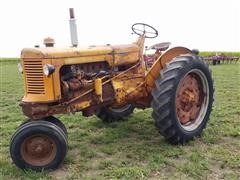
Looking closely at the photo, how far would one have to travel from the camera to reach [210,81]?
20.6 ft

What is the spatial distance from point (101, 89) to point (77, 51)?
624mm

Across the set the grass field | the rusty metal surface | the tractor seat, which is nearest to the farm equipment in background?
the grass field

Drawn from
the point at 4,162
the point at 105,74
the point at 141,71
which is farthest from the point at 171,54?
the point at 4,162

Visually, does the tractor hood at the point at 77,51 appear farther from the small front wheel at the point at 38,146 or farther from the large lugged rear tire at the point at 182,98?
the small front wheel at the point at 38,146

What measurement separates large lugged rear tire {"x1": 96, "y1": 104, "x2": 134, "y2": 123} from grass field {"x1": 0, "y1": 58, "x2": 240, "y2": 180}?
0.14 meters

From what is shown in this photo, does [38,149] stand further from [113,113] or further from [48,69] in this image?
[113,113]

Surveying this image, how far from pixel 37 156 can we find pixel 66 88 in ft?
3.14

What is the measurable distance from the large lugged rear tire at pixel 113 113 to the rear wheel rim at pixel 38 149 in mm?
2178

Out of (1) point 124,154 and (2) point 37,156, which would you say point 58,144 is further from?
(1) point 124,154

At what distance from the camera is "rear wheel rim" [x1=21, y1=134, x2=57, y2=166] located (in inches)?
192

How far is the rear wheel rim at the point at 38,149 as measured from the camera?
16.0ft

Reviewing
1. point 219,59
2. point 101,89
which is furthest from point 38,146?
point 219,59

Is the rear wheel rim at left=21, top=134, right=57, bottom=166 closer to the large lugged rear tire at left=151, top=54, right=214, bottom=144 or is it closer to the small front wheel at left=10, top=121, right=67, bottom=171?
the small front wheel at left=10, top=121, right=67, bottom=171

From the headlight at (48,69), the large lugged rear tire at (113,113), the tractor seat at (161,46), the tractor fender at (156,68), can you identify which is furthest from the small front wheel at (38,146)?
the tractor seat at (161,46)
